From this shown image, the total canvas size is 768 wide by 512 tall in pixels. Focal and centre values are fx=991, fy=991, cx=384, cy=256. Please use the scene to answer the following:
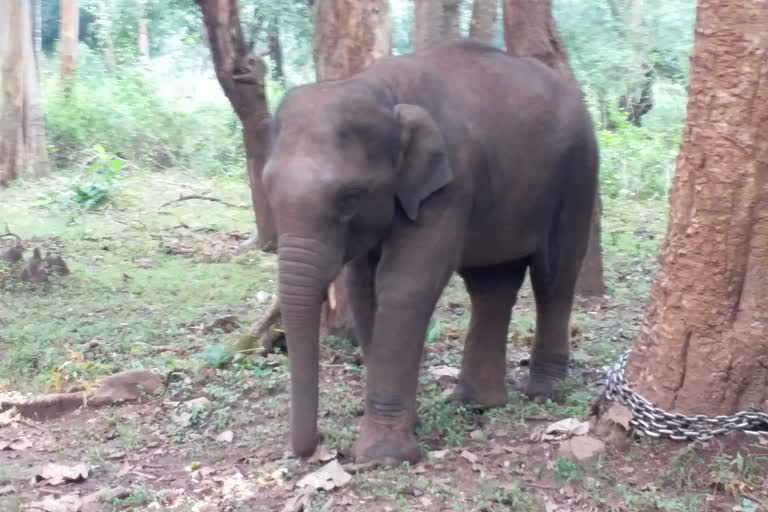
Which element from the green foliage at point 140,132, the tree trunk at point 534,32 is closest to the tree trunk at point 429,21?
the tree trunk at point 534,32

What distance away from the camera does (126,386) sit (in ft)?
20.1

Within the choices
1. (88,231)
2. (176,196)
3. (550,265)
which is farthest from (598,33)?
(550,265)

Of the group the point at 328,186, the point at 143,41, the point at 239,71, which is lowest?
the point at 328,186

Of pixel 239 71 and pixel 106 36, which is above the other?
pixel 106 36

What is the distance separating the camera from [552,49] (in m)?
8.03

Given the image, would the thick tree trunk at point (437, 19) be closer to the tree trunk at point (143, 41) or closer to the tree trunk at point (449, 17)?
the tree trunk at point (449, 17)

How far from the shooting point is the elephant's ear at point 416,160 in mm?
4820

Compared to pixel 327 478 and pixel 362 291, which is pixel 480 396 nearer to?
pixel 362 291

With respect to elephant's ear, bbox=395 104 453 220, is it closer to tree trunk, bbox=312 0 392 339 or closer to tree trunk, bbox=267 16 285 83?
tree trunk, bbox=312 0 392 339

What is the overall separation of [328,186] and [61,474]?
6.43ft

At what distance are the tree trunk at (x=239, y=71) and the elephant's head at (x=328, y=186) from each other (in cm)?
361

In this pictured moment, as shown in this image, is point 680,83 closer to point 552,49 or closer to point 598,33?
point 598,33

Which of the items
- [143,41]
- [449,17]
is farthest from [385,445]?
[143,41]

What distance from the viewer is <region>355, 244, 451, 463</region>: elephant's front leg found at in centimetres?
485
